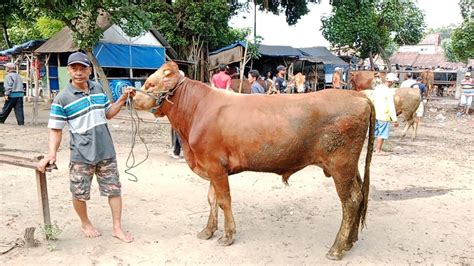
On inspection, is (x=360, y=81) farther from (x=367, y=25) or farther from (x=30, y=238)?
(x=30, y=238)

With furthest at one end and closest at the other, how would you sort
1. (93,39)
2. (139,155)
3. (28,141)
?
(93,39) < (28,141) < (139,155)

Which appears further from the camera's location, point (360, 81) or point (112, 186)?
point (360, 81)

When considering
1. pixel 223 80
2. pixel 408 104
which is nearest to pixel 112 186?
pixel 223 80

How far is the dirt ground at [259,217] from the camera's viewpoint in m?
4.25

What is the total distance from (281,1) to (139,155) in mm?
16675

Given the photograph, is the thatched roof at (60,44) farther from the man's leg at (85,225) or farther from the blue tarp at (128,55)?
the man's leg at (85,225)

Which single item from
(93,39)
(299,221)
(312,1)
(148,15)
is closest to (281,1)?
(312,1)

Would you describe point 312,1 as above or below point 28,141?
above

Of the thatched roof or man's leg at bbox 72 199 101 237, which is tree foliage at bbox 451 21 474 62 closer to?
the thatched roof

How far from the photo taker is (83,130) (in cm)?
420

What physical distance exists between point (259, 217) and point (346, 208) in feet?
4.72

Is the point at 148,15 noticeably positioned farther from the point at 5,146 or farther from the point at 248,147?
the point at 248,147

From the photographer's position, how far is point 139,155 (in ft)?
28.5

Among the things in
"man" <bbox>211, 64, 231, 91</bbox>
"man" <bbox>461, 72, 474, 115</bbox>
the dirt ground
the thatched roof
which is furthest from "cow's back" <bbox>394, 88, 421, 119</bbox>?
the thatched roof
